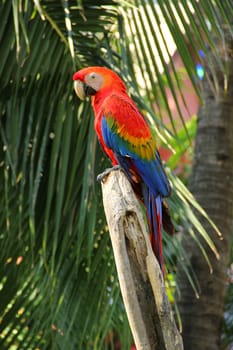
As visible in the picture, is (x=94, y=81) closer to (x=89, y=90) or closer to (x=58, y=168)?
(x=89, y=90)

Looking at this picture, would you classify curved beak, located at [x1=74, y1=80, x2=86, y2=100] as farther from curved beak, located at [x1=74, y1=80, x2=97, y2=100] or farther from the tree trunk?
the tree trunk

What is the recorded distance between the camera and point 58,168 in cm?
323

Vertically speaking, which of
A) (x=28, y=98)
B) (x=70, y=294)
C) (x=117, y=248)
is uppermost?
(x=28, y=98)

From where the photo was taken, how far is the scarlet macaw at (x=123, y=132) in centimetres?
292

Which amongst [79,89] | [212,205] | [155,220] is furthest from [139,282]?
[212,205]

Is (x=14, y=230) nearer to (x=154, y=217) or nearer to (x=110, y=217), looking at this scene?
(x=154, y=217)

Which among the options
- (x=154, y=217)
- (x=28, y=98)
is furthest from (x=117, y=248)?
(x=28, y=98)

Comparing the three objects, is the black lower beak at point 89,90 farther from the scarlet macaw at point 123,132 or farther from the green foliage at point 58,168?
the green foliage at point 58,168

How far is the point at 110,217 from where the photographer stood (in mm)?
2230

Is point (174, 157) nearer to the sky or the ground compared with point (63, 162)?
nearer to the sky

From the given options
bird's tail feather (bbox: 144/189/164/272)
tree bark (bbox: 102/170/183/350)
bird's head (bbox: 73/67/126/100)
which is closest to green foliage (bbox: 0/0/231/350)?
bird's head (bbox: 73/67/126/100)

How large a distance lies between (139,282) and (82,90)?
1128 millimetres

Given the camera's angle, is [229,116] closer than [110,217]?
No

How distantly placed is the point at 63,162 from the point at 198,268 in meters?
0.81
